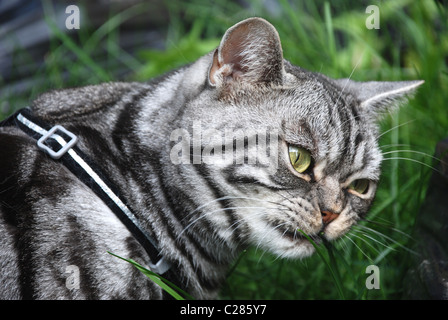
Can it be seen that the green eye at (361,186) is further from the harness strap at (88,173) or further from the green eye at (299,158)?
the harness strap at (88,173)

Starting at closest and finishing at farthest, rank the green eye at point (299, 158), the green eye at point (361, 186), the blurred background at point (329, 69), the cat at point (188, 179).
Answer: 1. the cat at point (188, 179)
2. the green eye at point (299, 158)
3. the green eye at point (361, 186)
4. the blurred background at point (329, 69)

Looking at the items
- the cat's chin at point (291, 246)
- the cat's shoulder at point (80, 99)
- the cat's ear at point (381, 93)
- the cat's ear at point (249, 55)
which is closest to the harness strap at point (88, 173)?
the cat's shoulder at point (80, 99)

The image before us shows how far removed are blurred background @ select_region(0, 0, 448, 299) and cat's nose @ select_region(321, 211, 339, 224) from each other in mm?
116

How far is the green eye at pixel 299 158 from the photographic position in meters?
1.48

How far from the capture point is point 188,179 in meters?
1.51

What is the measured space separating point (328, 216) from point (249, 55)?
570 millimetres

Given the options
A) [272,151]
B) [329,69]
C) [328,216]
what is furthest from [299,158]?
[329,69]

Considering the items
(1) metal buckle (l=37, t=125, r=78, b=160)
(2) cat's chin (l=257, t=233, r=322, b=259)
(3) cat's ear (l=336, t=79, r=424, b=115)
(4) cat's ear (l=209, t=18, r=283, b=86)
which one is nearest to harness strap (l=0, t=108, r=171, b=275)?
(1) metal buckle (l=37, t=125, r=78, b=160)

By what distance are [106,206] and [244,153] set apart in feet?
1.51

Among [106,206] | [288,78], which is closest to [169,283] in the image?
[106,206]

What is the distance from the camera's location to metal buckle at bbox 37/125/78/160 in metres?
1.43

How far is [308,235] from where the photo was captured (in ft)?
4.87

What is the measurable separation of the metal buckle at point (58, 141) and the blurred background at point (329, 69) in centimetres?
74
